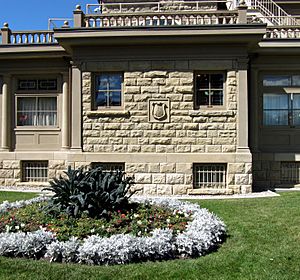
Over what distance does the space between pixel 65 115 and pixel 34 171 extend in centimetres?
229

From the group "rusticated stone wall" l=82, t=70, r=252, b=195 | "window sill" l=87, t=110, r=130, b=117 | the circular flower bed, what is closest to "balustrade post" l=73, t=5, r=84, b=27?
"rusticated stone wall" l=82, t=70, r=252, b=195

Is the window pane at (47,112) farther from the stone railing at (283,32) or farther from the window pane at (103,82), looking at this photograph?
the stone railing at (283,32)

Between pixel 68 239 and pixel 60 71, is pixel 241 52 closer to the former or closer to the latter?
pixel 60 71

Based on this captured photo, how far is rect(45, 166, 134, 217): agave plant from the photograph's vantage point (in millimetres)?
5598

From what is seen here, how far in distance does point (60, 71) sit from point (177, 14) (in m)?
4.48

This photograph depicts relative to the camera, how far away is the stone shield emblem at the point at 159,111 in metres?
10.2

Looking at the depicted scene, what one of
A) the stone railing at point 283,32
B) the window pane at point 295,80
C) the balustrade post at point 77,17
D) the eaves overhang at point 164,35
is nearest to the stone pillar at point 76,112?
the eaves overhang at point 164,35

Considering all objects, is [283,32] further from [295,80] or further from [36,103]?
[36,103]

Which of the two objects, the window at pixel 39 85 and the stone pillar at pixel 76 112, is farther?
the window at pixel 39 85

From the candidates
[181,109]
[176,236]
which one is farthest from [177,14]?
[176,236]

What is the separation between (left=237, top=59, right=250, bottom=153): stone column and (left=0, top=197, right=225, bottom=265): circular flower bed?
563 cm

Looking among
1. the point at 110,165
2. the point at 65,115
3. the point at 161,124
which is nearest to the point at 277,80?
the point at 161,124

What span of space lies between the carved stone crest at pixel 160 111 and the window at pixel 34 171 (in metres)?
4.34

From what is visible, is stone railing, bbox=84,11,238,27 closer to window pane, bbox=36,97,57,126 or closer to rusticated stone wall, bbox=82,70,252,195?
rusticated stone wall, bbox=82,70,252,195
